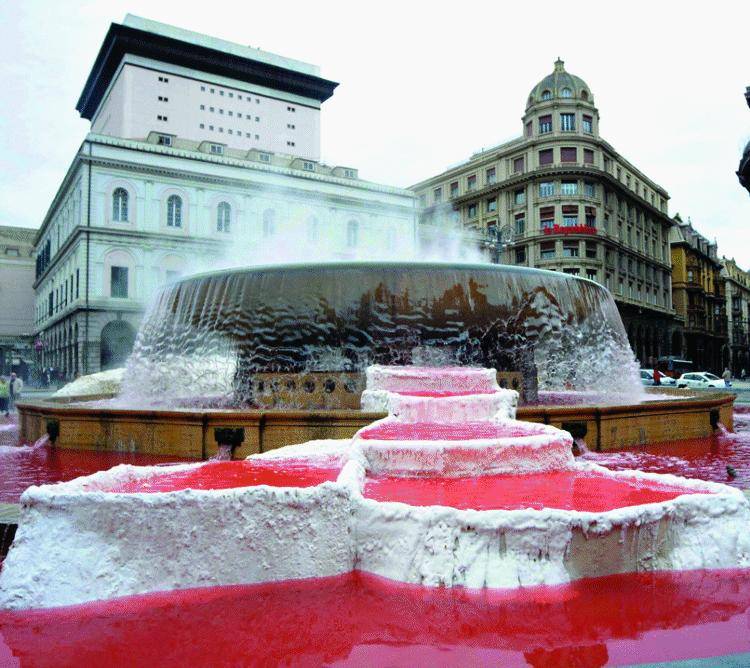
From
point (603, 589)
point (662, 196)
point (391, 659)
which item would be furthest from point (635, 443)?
point (662, 196)

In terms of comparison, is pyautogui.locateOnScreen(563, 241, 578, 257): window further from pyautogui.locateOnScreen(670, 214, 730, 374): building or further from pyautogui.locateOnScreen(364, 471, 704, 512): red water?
pyautogui.locateOnScreen(364, 471, 704, 512): red water

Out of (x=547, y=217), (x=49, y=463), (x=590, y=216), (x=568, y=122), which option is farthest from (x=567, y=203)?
(x=49, y=463)

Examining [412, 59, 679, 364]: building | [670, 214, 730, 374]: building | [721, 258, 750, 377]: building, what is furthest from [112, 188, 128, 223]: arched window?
[721, 258, 750, 377]: building

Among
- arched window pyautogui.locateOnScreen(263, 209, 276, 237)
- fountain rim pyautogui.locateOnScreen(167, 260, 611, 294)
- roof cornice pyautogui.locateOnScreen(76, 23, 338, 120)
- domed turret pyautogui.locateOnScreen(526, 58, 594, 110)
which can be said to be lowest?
fountain rim pyautogui.locateOnScreen(167, 260, 611, 294)

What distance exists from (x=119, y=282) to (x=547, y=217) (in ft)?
97.9

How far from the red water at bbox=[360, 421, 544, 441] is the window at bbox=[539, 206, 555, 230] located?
4354 cm

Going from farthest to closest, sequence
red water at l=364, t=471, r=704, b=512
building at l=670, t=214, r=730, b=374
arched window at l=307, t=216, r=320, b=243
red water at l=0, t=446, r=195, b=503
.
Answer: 1. building at l=670, t=214, r=730, b=374
2. arched window at l=307, t=216, r=320, b=243
3. red water at l=0, t=446, r=195, b=503
4. red water at l=364, t=471, r=704, b=512

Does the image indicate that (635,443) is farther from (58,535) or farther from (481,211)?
(481,211)

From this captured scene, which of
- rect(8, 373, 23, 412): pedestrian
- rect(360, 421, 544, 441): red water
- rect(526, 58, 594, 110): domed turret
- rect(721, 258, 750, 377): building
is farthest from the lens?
rect(721, 258, 750, 377): building

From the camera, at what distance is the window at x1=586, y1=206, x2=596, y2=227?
152ft

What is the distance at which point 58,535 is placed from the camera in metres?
2.75

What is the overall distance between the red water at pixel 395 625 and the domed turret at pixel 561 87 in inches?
1963

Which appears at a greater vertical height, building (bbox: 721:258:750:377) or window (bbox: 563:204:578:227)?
window (bbox: 563:204:578:227)

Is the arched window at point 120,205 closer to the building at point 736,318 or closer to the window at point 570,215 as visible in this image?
the window at point 570,215
